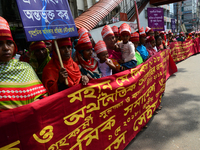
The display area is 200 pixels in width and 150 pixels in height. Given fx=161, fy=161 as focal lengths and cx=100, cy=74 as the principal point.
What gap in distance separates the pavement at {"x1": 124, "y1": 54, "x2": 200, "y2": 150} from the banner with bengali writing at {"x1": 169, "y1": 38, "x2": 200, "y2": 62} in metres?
4.77

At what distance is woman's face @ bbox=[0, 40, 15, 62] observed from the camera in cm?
146

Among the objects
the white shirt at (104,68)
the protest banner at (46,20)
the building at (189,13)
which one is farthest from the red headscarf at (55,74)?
the building at (189,13)

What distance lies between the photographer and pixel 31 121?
1340 mm

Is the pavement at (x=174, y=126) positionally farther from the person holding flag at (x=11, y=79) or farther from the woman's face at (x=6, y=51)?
the woman's face at (x=6, y=51)

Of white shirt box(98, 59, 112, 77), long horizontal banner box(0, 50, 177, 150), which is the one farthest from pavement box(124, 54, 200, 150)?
white shirt box(98, 59, 112, 77)

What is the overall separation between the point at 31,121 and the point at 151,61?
272cm

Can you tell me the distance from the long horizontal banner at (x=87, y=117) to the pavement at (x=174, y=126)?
19 cm

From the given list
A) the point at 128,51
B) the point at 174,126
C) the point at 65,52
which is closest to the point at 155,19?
the point at 128,51

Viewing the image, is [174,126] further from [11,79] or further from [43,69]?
[11,79]

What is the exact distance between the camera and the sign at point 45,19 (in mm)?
1512

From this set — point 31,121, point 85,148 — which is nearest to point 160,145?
point 85,148

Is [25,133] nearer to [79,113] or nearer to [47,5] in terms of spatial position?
[79,113]

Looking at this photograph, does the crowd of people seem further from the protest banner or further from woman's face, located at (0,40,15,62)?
the protest banner

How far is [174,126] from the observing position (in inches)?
119
